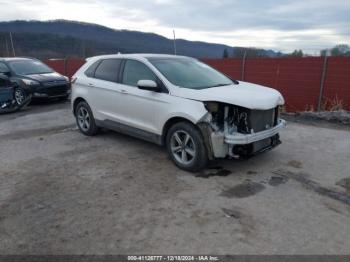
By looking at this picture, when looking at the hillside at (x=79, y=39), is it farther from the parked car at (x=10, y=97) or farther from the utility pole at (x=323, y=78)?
the utility pole at (x=323, y=78)

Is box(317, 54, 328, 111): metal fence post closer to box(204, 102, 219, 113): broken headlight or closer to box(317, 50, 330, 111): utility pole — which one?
box(317, 50, 330, 111): utility pole

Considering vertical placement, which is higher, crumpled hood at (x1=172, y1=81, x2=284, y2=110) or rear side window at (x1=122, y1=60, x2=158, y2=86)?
rear side window at (x1=122, y1=60, x2=158, y2=86)

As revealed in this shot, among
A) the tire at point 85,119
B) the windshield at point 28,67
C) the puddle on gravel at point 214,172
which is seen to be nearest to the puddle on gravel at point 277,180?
the puddle on gravel at point 214,172

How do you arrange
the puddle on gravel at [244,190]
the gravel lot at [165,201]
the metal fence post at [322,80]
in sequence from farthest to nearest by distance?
the metal fence post at [322,80]
the puddle on gravel at [244,190]
the gravel lot at [165,201]

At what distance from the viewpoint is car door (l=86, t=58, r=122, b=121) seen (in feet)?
21.0

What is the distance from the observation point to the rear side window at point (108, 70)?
6.51 m

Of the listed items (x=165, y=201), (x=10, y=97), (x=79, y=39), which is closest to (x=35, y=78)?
(x=10, y=97)

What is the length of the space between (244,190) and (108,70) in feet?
11.8

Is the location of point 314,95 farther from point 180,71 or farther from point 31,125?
point 31,125

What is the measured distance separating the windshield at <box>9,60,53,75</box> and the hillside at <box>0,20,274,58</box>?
1202 inches

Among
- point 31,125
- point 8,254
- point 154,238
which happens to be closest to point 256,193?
point 154,238

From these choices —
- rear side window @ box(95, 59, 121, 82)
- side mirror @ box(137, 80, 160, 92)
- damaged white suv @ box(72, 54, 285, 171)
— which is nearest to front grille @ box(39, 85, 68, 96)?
damaged white suv @ box(72, 54, 285, 171)

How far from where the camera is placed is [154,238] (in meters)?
3.46

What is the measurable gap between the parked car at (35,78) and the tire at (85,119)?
5040mm
